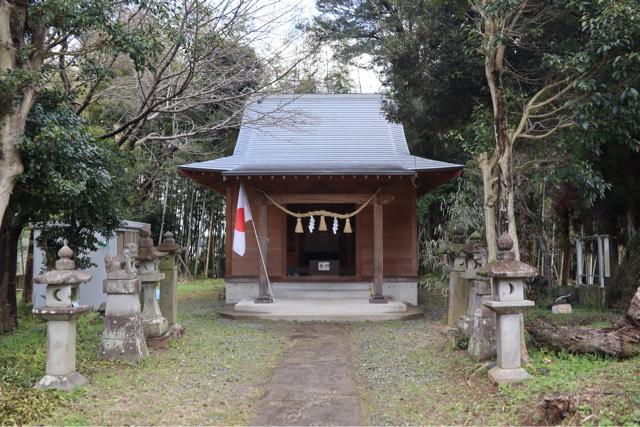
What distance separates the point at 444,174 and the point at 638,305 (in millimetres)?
6737

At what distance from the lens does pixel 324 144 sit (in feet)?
44.0

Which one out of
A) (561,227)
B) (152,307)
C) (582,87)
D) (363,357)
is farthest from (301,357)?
(561,227)

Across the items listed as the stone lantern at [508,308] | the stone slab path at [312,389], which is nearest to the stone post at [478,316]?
the stone lantern at [508,308]

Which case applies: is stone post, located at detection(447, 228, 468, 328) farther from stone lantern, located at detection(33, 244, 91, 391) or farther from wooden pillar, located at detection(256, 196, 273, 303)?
stone lantern, located at detection(33, 244, 91, 391)

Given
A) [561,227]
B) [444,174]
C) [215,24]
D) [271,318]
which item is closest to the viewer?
[215,24]

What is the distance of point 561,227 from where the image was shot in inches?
601

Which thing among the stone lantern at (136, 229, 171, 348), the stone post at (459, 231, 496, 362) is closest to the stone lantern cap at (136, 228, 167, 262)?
the stone lantern at (136, 229, 171, 348)

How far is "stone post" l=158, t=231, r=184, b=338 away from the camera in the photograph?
334 inches

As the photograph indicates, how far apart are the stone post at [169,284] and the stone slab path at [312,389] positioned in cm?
191

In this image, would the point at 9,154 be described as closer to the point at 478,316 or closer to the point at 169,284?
the point at 169,284

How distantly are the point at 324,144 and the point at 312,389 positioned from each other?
28.0ft

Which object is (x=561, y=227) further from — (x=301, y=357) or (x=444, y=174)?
(x=301, y=357)

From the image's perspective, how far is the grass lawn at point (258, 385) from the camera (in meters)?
4.45

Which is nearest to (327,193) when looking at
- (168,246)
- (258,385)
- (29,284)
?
(168,246)
